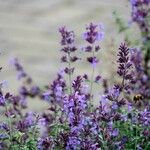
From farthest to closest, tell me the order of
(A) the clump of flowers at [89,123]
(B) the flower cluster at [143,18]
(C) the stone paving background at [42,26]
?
1. (C) the stone paving background at [42,26]
2. (B) the flower cluster at [143,18]
3. (A) the clump of flowers at [89,123]

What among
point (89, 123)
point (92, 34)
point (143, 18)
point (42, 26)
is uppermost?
point (42, 26)

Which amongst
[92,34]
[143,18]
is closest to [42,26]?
[143,18]

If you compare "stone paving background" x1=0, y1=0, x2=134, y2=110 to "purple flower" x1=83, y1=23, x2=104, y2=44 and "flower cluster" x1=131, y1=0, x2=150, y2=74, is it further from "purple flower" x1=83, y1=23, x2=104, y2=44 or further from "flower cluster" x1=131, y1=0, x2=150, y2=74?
"purple flower" x1=83, y1=23, x2=104, y2=44

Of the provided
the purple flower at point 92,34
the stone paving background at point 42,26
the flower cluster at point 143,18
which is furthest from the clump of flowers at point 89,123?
the stone paving background at point 42,26

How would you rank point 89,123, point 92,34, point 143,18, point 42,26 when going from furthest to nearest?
point 42,26
point 143,18
point 92,34
point 89,123

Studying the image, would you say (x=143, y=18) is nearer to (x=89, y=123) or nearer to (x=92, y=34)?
(x=92, y=34)

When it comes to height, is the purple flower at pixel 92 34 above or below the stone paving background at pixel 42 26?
below

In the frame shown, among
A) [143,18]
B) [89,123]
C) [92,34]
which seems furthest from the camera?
[143,18]

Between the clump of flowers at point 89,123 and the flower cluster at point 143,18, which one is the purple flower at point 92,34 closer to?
the clump of flowers at point 89,123

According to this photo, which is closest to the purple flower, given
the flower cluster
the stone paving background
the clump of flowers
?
the clump of flowers

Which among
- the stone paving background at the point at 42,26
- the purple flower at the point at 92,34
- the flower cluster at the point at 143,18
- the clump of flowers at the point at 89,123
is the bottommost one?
the clump of flowers at the point at 89,123
